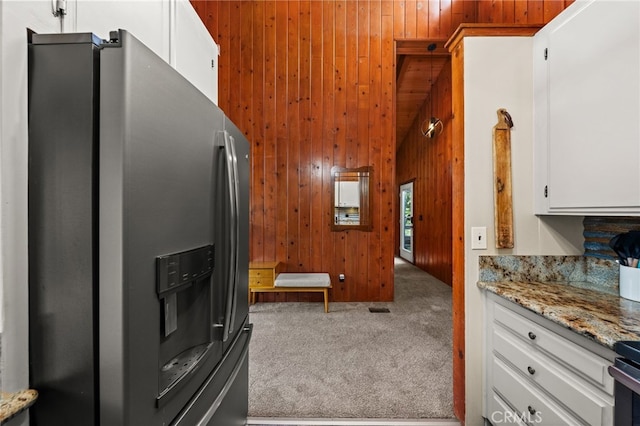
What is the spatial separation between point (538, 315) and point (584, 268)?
2.10ft

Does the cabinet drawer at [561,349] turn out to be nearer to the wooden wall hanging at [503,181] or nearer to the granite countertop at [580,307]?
the granite countertop at [580,307]

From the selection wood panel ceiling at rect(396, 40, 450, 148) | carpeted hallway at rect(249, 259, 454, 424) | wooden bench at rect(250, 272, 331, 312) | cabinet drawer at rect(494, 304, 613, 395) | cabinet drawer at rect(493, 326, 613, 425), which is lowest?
carpeted hallway at rect(249, 259, 454, 424)

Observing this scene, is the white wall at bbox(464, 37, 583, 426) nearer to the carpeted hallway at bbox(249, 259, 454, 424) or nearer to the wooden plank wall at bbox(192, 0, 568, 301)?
the carpeted hallway at bbox(249, 259, 454, 424)

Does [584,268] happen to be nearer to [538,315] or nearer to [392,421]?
[538,315]

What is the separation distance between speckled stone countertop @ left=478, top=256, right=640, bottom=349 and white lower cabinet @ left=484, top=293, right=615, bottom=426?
0.21ft

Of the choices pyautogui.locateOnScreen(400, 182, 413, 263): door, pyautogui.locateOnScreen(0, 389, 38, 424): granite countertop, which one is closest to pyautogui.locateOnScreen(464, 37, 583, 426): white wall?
pyautogui.locateOnScreen(0, 389, 38, 424): granite countertop

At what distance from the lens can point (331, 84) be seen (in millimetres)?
3969

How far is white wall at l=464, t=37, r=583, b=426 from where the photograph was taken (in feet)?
5.18

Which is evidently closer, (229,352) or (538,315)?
(229,352)

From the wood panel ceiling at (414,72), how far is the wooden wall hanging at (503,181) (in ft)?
10.1

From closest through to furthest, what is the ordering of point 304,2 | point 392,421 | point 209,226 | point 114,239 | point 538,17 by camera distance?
point 114,239
point 209,226
point 392,421
point 538,17
point 304,2

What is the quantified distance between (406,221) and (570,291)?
6310 millimetres

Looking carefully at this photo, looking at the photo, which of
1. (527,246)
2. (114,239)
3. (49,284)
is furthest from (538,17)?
(49,284)

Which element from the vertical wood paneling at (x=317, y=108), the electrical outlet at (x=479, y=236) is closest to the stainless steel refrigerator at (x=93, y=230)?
the electrical outlet at (x=479, y=236)
